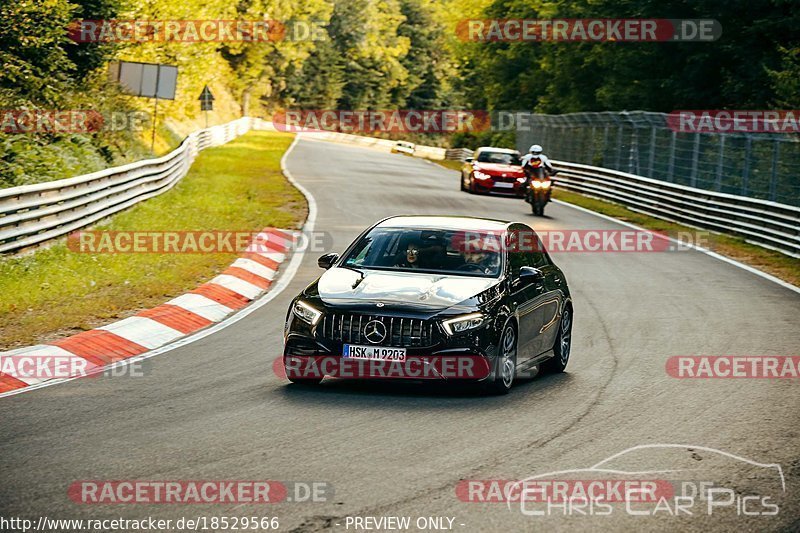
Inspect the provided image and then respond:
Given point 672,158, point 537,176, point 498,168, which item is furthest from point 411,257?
point 498,168

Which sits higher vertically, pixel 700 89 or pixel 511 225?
pixel 700 89

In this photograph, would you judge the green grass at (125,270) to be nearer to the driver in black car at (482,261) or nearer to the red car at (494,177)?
the driver in black car at (482,261)

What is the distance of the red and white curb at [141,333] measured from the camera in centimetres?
1093

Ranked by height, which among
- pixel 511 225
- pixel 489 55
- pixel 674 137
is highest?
pixel 489 55

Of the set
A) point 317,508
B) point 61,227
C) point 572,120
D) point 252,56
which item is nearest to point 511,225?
point 317,508

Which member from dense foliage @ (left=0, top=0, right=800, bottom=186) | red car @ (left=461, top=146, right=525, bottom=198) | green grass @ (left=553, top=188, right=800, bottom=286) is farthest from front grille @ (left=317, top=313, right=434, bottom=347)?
red car @ (left=461, top=146, right=525, bottom=198)

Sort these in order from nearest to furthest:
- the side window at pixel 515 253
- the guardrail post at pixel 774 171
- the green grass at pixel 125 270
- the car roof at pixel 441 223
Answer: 1. the side window at pixel 515 253
2. the car roof at pixel 441 223
3. the green grass at pixel 125 270
4. the guardrail post at pixel 774 171

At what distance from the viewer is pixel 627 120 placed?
39.4m

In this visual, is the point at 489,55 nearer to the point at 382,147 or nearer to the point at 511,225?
the point at 382,147

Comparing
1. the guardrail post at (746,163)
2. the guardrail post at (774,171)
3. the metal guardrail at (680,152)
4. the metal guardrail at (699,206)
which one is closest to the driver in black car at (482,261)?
the metal guardrail at (699,206)

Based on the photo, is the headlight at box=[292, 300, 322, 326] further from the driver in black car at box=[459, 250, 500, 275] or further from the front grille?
the driver in black car at box=[459, 250, 500, 275]

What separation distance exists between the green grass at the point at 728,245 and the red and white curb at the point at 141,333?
915cm

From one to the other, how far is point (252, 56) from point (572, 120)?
50.4 metres

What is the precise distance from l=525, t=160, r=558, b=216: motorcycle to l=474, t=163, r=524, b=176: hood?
5991 mm
